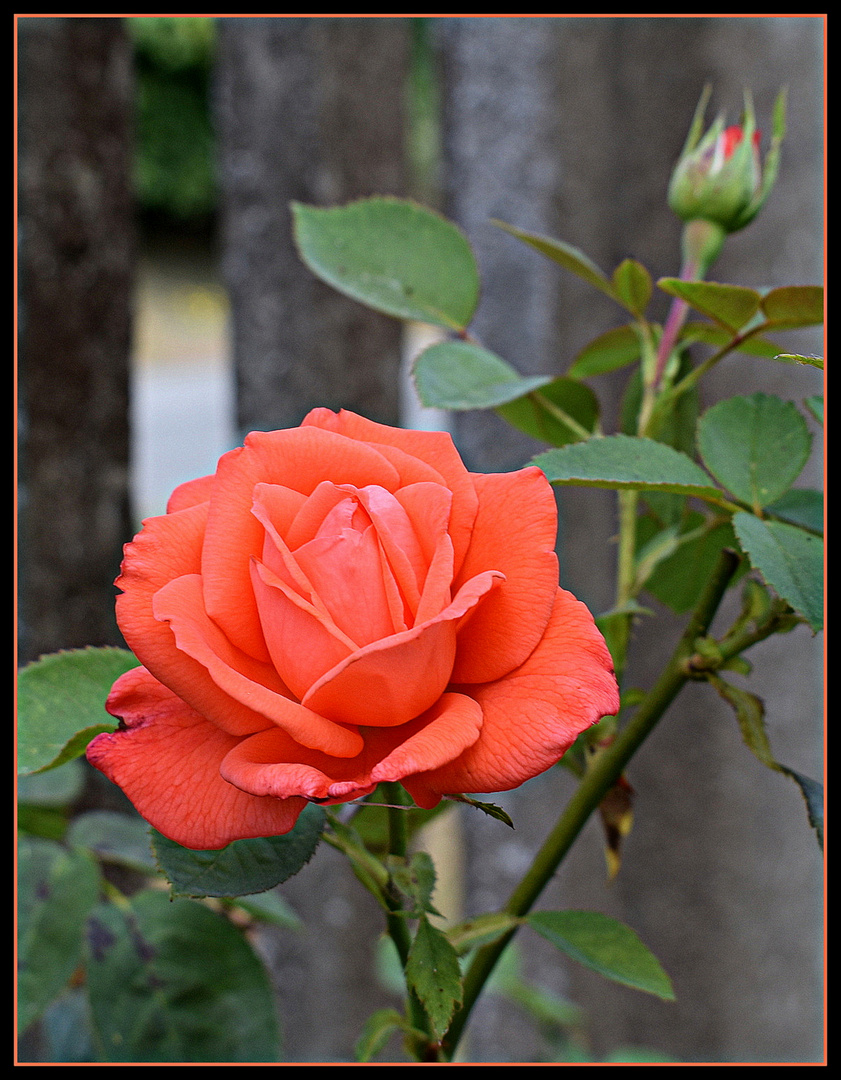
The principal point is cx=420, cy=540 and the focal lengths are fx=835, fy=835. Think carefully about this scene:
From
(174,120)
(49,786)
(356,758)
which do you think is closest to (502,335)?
(49,786)

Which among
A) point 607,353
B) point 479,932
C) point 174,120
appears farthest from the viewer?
point 174,120

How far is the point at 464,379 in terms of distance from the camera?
0.32 m

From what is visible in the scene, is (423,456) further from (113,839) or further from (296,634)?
(113,839)

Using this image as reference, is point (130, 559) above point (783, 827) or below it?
above

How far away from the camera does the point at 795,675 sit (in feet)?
2.40

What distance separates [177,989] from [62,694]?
5.5 inches

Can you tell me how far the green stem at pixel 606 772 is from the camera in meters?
0.27

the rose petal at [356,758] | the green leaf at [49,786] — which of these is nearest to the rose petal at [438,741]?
the rose petal at [356,758]

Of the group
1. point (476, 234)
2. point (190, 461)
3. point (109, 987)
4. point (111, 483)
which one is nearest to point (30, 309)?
point (111, 483)

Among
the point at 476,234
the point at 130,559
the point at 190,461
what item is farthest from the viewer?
the point at 190,461

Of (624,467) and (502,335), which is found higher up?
(502,335)
